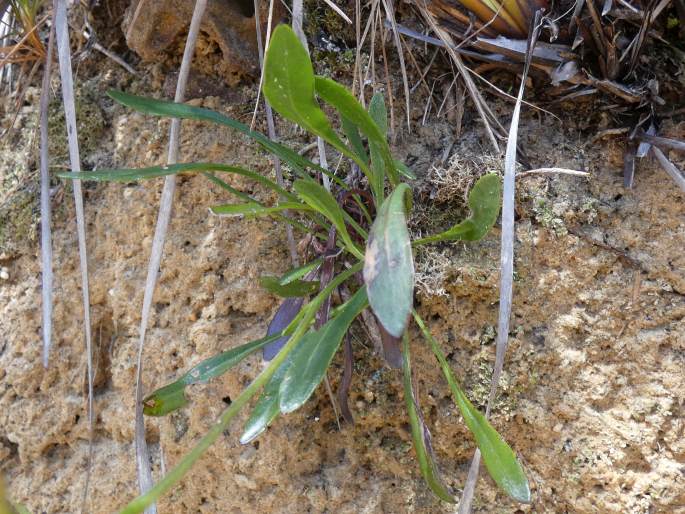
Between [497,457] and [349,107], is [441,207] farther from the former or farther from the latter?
[497,457]

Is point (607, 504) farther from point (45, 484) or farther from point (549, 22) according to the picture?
point (45, 484)

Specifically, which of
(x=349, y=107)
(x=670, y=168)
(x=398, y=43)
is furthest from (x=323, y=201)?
(x=670, y=168)

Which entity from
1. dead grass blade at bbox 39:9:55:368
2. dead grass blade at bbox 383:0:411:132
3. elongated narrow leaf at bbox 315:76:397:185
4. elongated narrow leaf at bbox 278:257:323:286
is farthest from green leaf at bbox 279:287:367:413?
dead grass blade at bbox 39:9:55:368

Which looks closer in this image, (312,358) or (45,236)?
(312,358)

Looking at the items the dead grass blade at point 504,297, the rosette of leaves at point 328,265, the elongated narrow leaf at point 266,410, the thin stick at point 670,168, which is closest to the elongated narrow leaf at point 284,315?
the rosette of leaves at point 328,265

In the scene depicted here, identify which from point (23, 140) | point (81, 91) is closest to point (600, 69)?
point (81, 91)

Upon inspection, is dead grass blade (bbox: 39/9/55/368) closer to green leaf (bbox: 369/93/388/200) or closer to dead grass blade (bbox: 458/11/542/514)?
green leaf (bbox: 369/93/388/200)

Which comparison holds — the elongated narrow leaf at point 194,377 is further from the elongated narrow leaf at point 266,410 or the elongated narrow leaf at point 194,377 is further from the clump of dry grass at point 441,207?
the clump of dry grass at point 441,207
